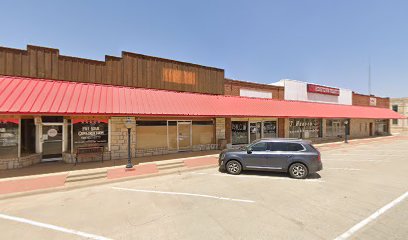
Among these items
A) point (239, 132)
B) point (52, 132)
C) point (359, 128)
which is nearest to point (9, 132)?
point (52, 132)

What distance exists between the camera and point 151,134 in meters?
13.2

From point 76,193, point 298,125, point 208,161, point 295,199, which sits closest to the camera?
point 295,199

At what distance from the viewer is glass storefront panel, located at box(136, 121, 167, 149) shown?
42.0ft

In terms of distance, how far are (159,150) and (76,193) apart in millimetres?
6476

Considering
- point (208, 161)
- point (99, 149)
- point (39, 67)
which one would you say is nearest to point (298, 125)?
point (208, 161)

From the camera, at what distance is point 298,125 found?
21.8 meters

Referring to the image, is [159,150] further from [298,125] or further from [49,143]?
[298,125]

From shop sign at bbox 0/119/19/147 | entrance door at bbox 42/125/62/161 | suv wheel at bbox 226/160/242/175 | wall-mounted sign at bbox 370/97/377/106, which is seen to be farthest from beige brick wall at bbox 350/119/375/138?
shop sign at bbox 0/119/19/147

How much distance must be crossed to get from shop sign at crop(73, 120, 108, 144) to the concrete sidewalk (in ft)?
4.92

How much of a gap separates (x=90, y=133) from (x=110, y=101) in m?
2.33

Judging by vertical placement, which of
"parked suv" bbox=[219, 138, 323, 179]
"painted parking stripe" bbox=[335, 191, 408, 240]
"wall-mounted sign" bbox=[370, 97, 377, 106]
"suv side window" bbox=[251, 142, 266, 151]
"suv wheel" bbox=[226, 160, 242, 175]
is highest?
"wall-mounted sign" bbox=[370, 97, 377, 106]

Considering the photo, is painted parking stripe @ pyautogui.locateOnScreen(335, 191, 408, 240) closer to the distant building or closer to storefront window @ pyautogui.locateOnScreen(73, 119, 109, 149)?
storefront window @ pyautogui.locateOnScreen(73, 119, 109, 149)

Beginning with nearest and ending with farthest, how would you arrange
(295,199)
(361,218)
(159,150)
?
(361,218) < (295,199) < (159,150)

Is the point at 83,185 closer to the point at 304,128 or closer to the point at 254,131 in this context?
the point at 254,131
